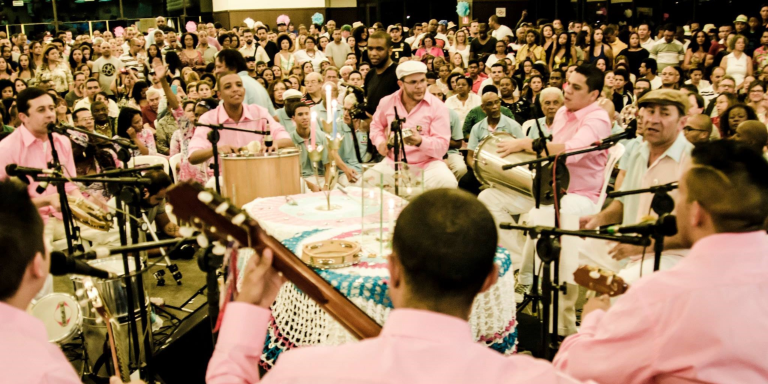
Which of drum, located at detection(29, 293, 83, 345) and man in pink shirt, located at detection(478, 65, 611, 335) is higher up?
man in pink shirt, located at detection(478, 65, 611, 335)

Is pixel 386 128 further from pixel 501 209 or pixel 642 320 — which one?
pixel 642 320

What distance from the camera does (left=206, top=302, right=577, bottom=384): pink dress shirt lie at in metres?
1.05

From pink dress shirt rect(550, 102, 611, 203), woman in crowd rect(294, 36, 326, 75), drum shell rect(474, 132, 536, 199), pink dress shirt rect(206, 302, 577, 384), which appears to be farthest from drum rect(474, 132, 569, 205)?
woman in crowd rect(294, 36, 326, 75)

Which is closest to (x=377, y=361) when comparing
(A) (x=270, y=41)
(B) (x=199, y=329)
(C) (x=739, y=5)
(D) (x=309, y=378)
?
(D) (x=309, y=378)

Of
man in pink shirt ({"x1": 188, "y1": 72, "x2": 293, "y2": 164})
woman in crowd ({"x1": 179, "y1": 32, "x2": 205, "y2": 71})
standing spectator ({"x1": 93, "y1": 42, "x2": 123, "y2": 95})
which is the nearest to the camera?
man in pink shirt ({"x1": 188, "y1": 72, "x2": 293, "y2": 164})

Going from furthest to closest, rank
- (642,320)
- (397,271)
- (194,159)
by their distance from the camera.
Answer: (194,159) → (642,320) → (397,271)

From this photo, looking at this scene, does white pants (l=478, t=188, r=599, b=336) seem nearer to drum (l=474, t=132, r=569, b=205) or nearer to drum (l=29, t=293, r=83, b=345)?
drum (l=474, t=132, r=569, b=205)

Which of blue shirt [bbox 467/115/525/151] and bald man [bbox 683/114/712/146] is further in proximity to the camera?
blue shirt [bbox 467/115/525/151]

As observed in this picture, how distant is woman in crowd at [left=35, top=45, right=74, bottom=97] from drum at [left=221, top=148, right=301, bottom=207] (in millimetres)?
7383

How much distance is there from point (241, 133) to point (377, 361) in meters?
4.12

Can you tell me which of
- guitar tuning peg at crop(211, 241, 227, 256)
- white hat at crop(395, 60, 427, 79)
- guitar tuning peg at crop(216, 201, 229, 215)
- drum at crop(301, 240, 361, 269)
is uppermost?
white hat at crop(395, 60, 427, 79)

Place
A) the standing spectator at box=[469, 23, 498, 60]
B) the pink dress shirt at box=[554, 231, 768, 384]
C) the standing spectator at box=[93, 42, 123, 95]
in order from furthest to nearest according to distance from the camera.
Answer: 1. the standing spectator at box=[469, 23, 498, 60]
2. the standing spectator at box=[93, 42, 123, 95]
3. the pink dress shirt at box=[554, 231, 768, 384]

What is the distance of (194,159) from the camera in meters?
4.56

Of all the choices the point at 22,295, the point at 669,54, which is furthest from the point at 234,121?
the point at 669,54
